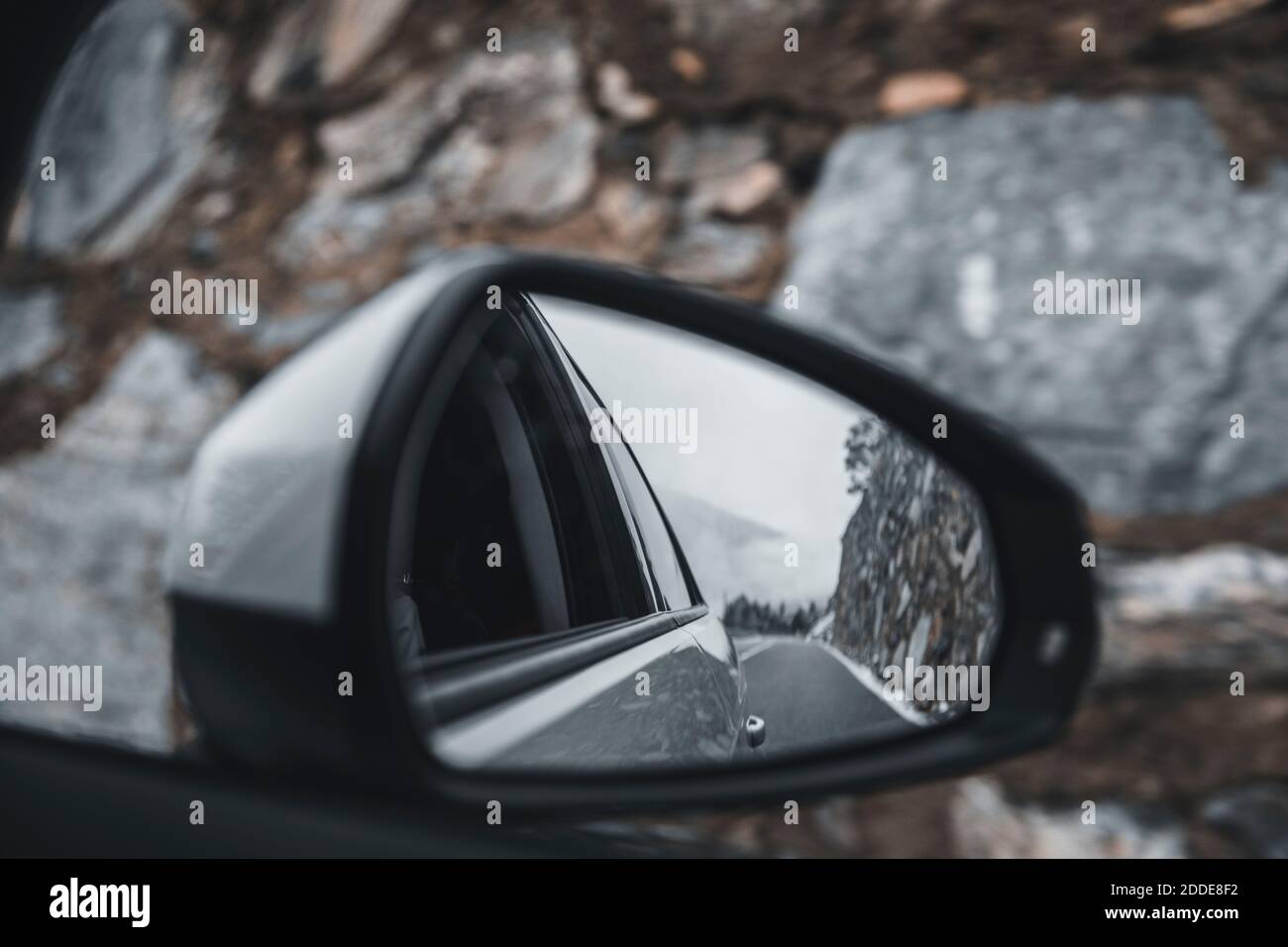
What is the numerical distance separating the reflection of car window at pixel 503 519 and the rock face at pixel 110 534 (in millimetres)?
1249

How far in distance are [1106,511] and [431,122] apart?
6.60 feet

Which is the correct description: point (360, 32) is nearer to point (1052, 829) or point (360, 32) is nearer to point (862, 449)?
point (862, 449)

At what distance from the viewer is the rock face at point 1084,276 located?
1656 mm

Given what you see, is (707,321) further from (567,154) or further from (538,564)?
(567,154)

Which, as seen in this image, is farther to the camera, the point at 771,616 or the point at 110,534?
the point at 110,534

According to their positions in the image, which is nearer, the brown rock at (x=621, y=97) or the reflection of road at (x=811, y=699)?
the reflection of road at (x=811, y=699)

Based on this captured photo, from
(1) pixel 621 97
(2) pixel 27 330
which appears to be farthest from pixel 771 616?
(2) pixel 27 330

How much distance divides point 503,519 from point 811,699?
56 centimetres

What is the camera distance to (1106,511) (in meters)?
1.67

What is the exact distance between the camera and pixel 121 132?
2.45 m

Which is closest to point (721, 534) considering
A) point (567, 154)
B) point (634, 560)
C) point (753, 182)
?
point (634, 560)

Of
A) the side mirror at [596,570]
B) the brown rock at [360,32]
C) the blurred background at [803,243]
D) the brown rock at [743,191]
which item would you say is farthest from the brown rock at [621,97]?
the side mirror at [596,570]

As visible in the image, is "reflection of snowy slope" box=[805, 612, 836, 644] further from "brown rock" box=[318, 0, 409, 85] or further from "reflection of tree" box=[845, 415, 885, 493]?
"brown rock" box=[318, 0, 409, 85]

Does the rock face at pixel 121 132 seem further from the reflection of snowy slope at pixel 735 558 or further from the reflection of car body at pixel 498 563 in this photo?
the reflection of snowy slope at pixel 735 558
